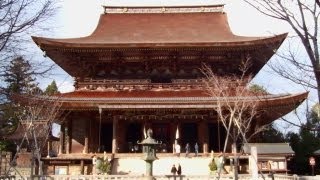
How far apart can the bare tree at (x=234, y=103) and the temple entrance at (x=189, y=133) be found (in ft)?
7.80

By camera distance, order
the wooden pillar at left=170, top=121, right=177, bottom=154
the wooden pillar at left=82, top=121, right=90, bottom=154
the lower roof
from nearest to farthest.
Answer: the lower roof, the wooden pillar at left=82, top=121, right=90, bottom=154, the wooden pillar at left=170, top=121, right=177, bottom=154

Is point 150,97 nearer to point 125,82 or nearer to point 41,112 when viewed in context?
point 125,82

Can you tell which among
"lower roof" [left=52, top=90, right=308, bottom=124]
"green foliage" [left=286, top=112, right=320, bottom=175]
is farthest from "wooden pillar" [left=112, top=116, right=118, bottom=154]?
"green foliage" [left=286, top=112, right=320, bottom=175]

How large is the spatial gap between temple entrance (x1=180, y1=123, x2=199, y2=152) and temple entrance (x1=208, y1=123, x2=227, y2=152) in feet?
3.15

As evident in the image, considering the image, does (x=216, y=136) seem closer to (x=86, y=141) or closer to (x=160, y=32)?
(x=86, y=141)

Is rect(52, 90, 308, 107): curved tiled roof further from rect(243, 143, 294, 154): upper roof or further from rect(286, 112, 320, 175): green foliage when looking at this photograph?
rect(286, 112, 320, 175): green foliage

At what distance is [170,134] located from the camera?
27891 millimetres

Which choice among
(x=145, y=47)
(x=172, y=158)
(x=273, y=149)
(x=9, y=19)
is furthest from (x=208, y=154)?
(x=9, y=19)

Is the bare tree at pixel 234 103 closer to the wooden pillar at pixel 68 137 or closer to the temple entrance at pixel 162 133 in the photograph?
the temple entrance at pixel 162 133

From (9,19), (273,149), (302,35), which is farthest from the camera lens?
(273,149)

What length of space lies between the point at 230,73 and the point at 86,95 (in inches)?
371

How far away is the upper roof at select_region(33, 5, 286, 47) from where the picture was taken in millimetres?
27453

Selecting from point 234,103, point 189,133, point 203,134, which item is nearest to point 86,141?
point 189,133

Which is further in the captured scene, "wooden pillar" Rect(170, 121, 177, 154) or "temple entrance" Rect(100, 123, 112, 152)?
"temple entrance" Rect(100, 123, 112, 152)
